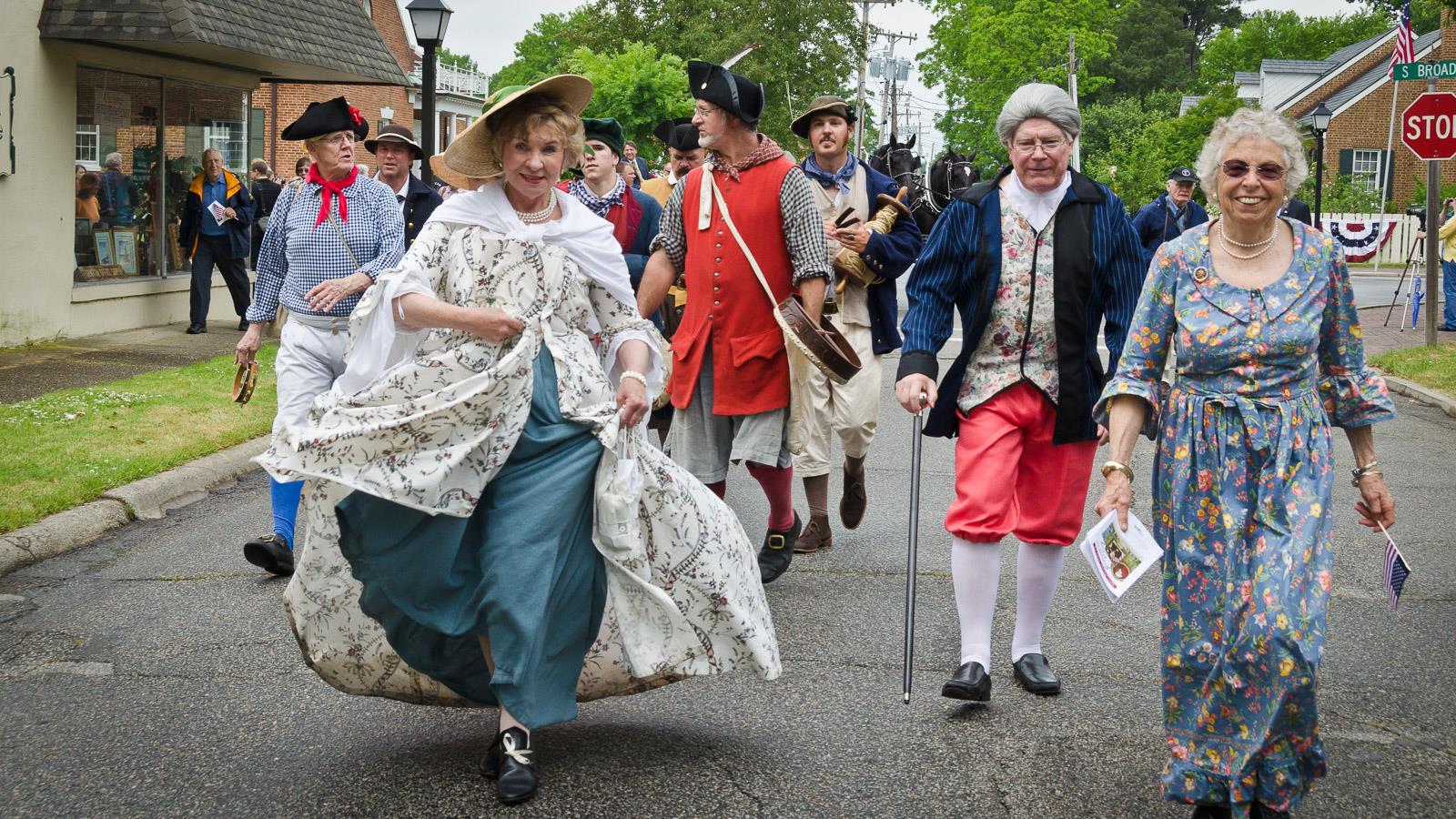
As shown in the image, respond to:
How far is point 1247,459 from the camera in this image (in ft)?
12.8

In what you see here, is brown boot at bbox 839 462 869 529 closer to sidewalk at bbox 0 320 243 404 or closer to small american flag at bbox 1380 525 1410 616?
small american flag at bbox 1380 525 1410 616

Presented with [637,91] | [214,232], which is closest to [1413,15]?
[637,91]

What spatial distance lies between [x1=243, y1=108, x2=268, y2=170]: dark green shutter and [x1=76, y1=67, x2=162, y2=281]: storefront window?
7.60 feet

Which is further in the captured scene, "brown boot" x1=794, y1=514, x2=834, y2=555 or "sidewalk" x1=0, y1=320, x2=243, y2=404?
"sidewalk" x1=0, y1=320, x2=243, y2=404

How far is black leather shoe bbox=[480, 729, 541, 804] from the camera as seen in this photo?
3994mm

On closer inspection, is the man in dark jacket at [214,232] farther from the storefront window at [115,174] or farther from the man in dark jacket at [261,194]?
the man in dark jacket at [261,194]

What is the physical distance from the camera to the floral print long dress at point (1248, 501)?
3723 millimetres

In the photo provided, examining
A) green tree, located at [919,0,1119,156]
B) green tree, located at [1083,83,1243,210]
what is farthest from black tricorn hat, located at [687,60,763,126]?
green tree, located at [919,0,1119,156]

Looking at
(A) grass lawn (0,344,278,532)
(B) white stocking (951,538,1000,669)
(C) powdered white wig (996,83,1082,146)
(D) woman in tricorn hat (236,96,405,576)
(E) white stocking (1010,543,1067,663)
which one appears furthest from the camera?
(A) grass lawn (0,344,278,532)

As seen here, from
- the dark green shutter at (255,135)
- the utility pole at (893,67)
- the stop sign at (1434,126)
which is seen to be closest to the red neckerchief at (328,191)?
A: the stop sign at (1434,126)

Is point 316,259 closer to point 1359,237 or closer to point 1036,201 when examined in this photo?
point 1036,201

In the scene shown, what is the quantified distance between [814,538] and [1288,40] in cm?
8323

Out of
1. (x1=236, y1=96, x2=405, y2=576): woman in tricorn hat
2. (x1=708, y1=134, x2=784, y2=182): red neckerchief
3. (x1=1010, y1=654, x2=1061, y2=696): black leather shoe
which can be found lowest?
(x1=1010, y1=654, x2=1061, y2=696): black leather shoe

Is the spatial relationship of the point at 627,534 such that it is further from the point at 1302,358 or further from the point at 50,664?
the point at 50,664
